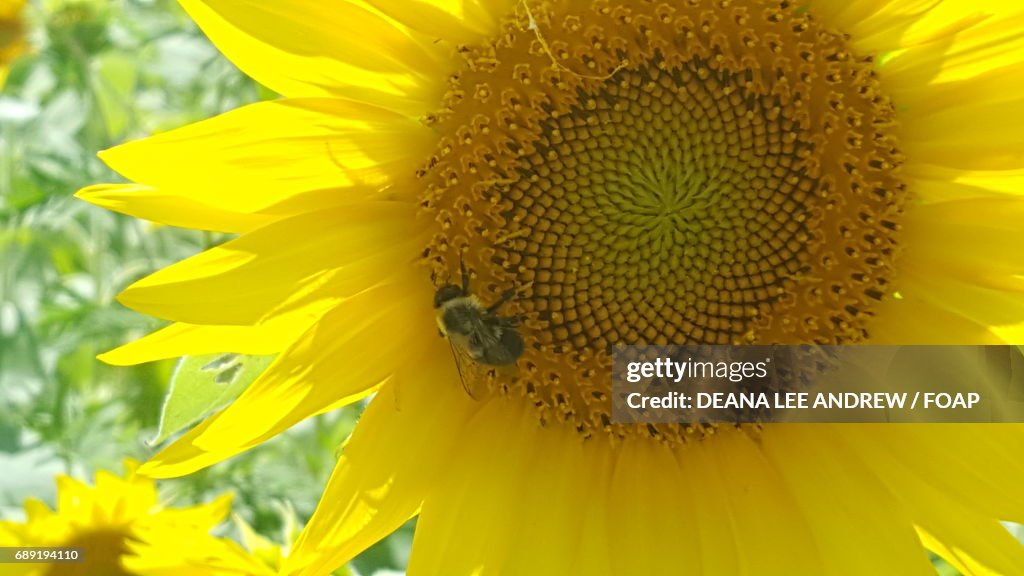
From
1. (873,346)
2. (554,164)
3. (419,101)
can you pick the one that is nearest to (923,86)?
(873,346)

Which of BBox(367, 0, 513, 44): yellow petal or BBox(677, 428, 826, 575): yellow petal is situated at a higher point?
BBox(367, 0, 513, 44): yellow petal

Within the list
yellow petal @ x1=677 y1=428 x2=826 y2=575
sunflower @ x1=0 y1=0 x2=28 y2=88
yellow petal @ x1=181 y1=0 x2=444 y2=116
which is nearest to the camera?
yellow petal @ x1=181 y1=0 x2=444 y2=116

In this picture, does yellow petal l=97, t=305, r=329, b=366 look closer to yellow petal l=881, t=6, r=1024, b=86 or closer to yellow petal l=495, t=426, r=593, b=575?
yellow petal l=495, t=426, r=593, b=575

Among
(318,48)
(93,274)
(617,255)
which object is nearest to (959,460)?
(617,255)

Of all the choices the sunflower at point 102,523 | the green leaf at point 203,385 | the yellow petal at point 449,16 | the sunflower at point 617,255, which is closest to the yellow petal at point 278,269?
the sunflower at point 617,255

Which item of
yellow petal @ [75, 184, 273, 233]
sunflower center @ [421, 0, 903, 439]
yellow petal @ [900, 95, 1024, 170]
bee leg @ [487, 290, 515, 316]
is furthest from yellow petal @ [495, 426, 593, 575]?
yellow petal @ [900, 95, 1024, 170]

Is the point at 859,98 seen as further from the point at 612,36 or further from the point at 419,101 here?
the point at 419,101

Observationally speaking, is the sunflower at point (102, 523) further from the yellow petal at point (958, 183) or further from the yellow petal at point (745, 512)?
the yellow petal at point (958, 183)

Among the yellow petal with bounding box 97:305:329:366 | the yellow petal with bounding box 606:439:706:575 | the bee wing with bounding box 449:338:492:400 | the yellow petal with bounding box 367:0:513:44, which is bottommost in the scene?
the yellow petal with bounding box 606:439:706:575
